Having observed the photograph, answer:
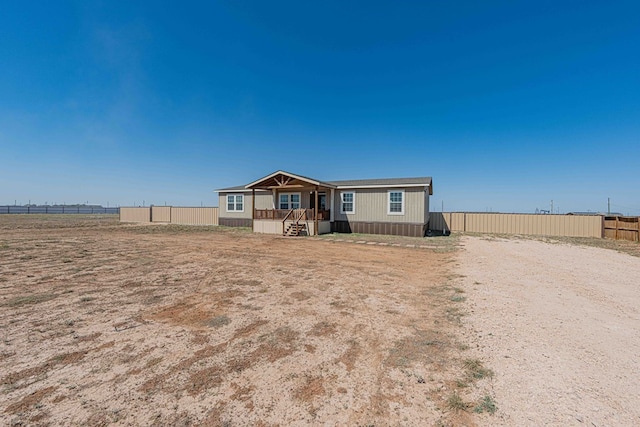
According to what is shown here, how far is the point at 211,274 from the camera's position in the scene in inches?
252

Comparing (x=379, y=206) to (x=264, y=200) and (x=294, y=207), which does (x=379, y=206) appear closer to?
(x=294, y=207)

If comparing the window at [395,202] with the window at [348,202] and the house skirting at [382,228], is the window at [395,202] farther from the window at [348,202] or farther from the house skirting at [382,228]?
the window at [348,202]

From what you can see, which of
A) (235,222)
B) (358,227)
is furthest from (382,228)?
(235,222)

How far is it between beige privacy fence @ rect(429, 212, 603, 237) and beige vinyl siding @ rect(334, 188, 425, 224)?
5.08 meters

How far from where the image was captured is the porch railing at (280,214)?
16.3 m

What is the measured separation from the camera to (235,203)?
21578 mm

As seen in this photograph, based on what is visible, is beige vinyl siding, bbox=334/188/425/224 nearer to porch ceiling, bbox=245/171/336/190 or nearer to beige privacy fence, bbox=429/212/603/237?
porch ceiling, bbox=245/171/336/190

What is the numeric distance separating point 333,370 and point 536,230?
19995mm

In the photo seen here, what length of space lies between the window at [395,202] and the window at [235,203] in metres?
11.7

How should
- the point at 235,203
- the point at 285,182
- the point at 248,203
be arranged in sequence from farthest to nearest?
the point at 235,203
the point at 248,203
the point at 285,182

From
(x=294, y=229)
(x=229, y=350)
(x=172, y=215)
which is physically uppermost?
(x=172, y=215)

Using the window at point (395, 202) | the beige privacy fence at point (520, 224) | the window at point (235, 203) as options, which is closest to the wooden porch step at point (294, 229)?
the window at point (395, 202)

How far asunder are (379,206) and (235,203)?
1171 cm

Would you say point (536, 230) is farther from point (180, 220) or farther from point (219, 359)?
point (180, 220)
